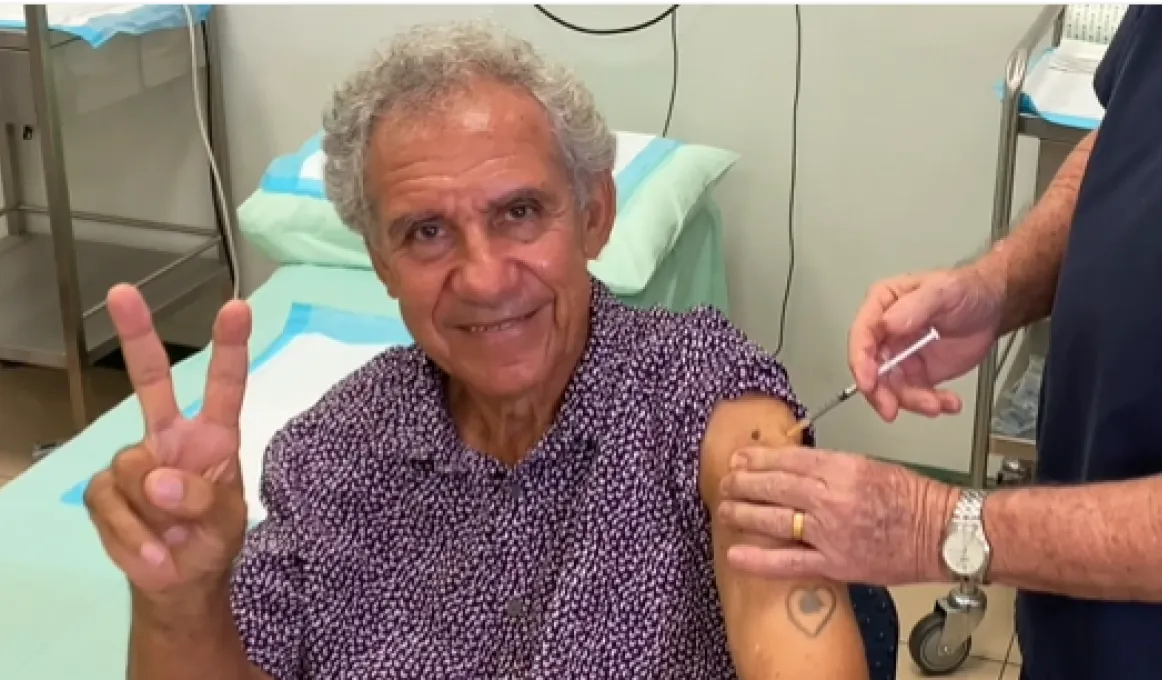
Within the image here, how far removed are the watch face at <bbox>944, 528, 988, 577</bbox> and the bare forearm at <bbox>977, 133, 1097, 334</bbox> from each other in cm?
42

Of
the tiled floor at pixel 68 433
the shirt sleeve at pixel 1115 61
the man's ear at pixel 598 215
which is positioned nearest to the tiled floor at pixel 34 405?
the tiled floor at pixel 68 433

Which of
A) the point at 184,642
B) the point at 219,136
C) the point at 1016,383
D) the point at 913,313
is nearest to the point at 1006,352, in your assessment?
the point at 1016,383

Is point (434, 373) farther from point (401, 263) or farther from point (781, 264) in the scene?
point (781, 264)

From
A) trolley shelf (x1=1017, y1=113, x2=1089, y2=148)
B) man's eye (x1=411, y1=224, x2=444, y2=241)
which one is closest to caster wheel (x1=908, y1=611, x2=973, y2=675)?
trolley shelf (x1=1017, y1=113, x2=1089, y2=148)

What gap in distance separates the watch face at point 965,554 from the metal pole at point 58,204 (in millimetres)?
2310

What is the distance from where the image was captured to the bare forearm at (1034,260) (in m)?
1.42

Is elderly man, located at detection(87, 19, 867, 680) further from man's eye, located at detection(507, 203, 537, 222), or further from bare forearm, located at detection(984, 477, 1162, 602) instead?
bare forearm, located at detection(984, 477, 1162, 602)

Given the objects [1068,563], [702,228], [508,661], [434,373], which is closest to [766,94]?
[702,228]

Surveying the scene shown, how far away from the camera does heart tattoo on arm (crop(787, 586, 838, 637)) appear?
1.20 meters

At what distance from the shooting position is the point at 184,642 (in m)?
1.34

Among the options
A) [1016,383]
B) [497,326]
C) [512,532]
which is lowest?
[1016,383]

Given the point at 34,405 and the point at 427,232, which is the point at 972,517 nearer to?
the point at 427,232

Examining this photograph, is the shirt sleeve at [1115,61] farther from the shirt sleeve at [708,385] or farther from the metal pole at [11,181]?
the metal pole at [11,181]

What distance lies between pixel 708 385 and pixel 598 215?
9.0 inches
